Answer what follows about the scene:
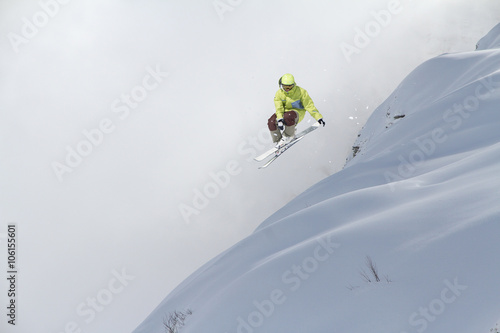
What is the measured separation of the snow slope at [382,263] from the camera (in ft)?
12.5

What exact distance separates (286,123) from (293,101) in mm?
695

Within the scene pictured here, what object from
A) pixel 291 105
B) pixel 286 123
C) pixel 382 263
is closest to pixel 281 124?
pixel 286 123

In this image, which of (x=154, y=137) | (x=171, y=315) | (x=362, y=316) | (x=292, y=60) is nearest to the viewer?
(x=362, y=316)

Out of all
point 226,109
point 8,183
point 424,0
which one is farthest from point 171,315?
point 8,183

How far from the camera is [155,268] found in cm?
13300

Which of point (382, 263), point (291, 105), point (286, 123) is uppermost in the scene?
point (291, 105)

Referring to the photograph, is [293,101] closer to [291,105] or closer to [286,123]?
[291,105]

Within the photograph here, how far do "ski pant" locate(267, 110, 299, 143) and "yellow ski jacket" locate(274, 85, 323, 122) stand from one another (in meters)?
0.14

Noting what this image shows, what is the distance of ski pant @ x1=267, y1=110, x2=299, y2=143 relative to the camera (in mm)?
13445

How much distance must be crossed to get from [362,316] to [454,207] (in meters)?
1.78

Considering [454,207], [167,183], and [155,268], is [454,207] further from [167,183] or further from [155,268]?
[167,183]

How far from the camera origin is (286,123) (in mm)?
13672

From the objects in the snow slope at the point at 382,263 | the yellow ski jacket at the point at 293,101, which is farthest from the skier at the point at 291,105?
the snow slope at the point at 382,263

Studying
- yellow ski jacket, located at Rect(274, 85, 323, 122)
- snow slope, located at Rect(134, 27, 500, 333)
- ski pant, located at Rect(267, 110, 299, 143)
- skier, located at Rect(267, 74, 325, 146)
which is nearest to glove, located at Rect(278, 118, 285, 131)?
skier, located at Rect(267, 74, 325, 146)
